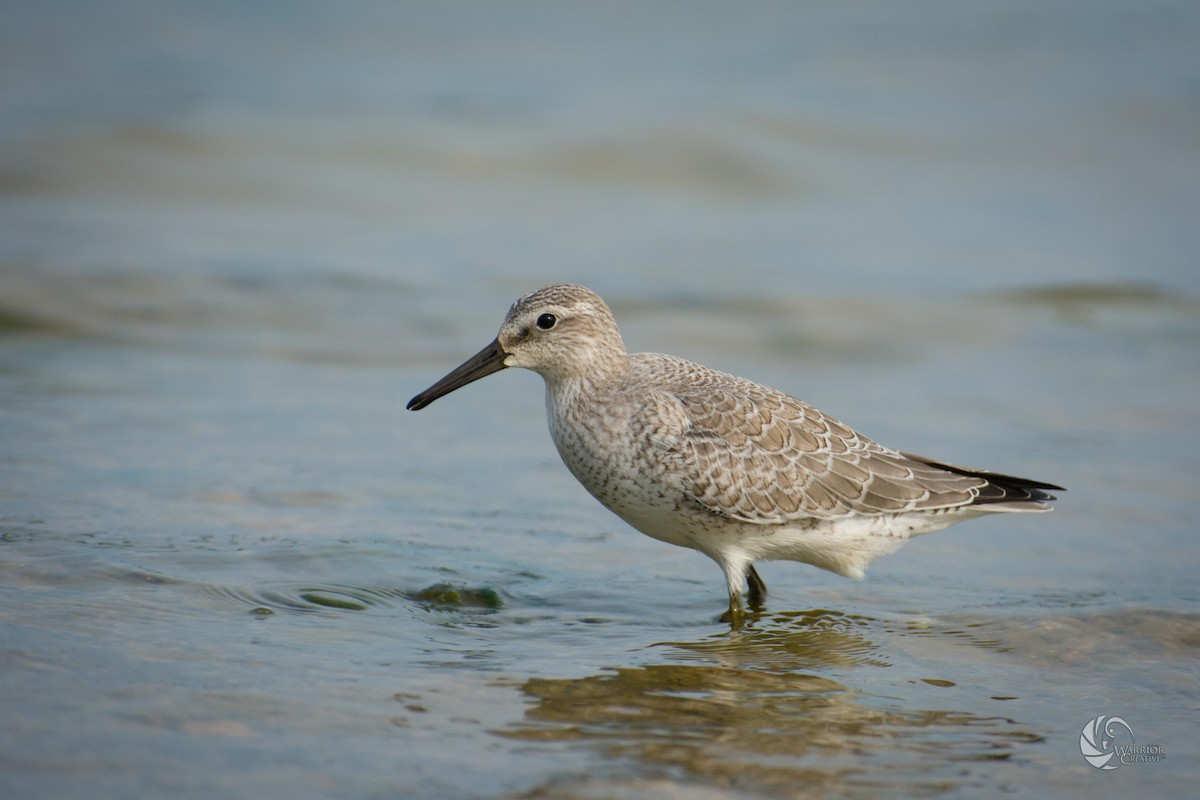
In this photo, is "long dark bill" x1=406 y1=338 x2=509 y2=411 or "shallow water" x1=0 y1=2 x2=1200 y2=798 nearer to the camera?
"shallow water" x1=0 y1=2 x2=1200 y2=798

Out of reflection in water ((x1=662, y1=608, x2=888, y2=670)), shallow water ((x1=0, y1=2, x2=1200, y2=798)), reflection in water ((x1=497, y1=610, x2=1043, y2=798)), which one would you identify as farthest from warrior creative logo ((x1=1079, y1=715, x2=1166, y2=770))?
reflection in water ((x1=662, y1=608, x2=888, y2=670))

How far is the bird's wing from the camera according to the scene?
7.27 m

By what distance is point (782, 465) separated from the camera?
750 cm

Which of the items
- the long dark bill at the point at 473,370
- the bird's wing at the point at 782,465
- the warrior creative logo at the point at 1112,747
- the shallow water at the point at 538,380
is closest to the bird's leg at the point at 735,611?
the shallow water at the point at 538,380

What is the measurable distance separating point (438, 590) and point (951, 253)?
11.1m

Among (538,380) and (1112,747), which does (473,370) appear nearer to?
(1112,747)

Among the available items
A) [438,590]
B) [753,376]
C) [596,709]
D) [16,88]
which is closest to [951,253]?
[753,376]

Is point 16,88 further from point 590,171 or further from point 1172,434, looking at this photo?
point 1172,434

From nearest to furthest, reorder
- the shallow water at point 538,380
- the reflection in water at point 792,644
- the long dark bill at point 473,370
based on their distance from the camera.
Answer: the shallow water at point 538,380
the reflection in water at point 792,644
the long dark bill at point 473,370

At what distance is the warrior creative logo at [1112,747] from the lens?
551 centimetres

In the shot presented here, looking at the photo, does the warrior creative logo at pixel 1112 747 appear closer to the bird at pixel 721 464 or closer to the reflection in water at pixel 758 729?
the reflection in water at pixel 758 729

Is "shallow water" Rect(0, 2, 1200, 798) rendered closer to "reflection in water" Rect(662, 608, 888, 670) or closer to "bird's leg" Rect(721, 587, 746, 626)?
"reflection in water" Rect(662, 608, 888, 670)

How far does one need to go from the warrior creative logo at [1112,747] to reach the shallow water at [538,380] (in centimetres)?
7

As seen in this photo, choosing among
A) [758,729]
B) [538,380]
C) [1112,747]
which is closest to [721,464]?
[758,729]
